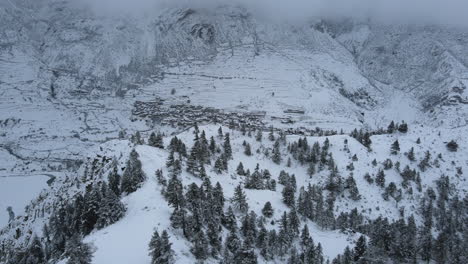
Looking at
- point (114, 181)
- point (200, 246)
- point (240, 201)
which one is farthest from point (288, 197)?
point (200, 246)

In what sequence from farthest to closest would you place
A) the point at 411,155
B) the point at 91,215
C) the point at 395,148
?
1. the point at 395,148
2. the point at 411,155
3. the point at 91,215

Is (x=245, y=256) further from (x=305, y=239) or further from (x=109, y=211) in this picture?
(x=109, y=211)

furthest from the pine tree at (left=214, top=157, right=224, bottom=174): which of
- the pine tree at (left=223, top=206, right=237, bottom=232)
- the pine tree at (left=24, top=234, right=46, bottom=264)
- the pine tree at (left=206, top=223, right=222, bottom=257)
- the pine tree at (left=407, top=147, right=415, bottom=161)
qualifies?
the pine tree at (left=407, top=147, right=415, bottom=161)

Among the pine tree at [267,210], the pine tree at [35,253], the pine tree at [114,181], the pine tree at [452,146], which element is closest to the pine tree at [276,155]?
the pine tree at [267,210]

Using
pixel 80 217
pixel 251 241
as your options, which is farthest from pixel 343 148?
pixel 80 217

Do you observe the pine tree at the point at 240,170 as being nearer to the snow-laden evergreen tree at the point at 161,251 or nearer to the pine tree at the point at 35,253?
the pine tree at the point at 35,253

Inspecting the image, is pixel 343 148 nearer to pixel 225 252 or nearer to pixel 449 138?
pixel 449 138

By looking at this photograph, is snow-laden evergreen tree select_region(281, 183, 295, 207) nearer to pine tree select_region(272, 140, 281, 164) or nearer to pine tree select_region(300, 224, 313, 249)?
pine tree select_region(300, 224, 313, 249)
